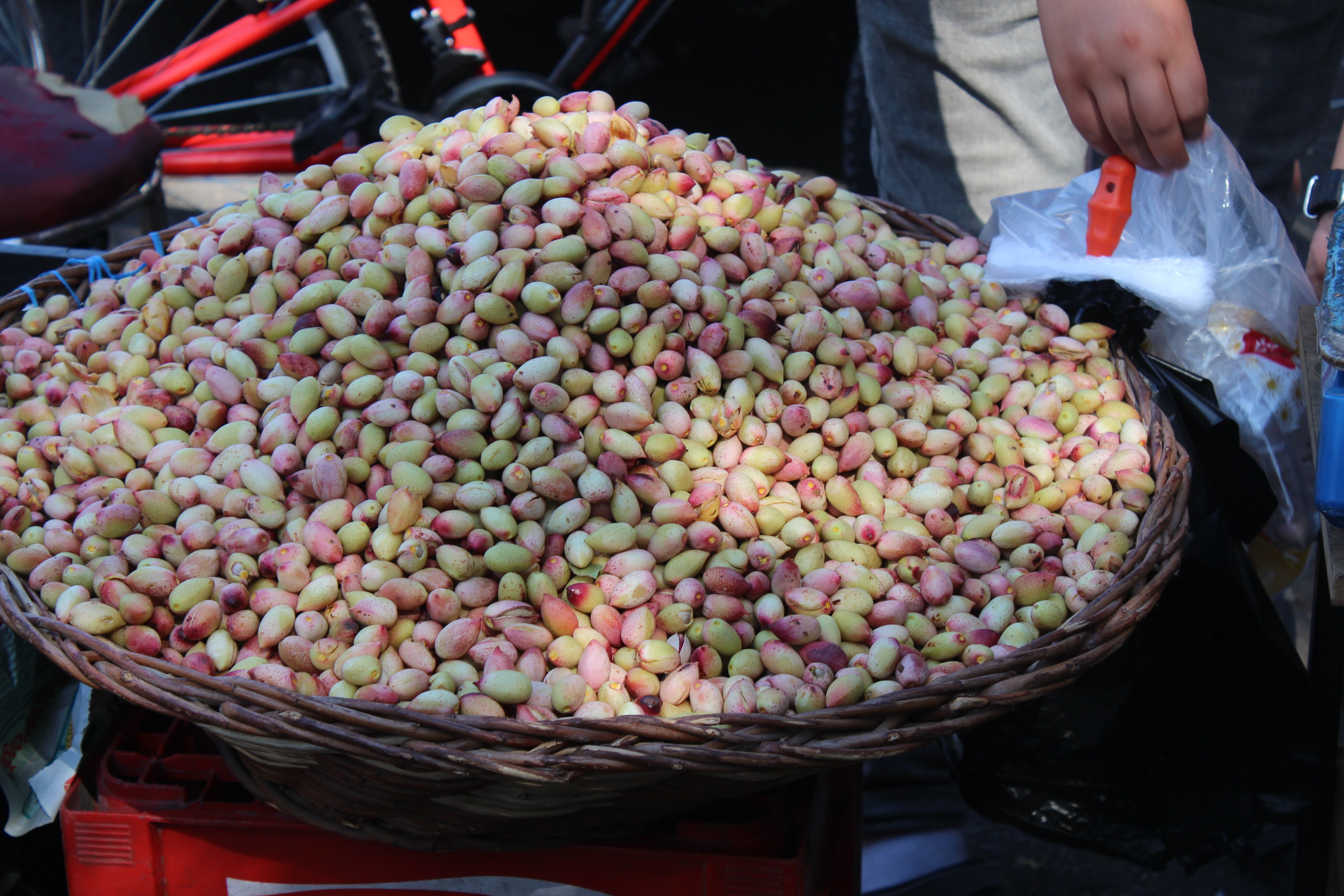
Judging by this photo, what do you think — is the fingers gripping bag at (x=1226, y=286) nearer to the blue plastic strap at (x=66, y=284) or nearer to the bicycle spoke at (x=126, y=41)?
the blue plastic strap at (x=66, y=284)

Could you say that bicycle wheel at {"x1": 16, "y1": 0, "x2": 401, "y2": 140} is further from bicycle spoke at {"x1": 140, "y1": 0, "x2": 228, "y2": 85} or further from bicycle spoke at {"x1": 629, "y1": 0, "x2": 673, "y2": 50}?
bicycle spoke at {"x1": 629, "y1": 0, "x2": 673, "y2": 50}

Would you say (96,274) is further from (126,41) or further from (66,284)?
(126,41)

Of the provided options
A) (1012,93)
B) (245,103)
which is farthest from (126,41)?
(1012,93)

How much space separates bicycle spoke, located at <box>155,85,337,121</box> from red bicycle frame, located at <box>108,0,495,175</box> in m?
0.22

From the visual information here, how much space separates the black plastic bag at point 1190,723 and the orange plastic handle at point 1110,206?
0.22 metres

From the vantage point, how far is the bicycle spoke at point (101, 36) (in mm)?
3213

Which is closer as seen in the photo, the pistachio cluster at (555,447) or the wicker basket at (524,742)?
the wicker basket at (524,742)

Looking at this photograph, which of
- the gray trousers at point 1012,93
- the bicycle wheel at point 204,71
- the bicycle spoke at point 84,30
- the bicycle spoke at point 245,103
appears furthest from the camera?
the bicycle spoke at point 84,30

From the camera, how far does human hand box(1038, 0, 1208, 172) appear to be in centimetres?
107

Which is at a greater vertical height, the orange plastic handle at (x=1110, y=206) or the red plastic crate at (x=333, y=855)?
the orange plastic handle at (x=1110, y=206)

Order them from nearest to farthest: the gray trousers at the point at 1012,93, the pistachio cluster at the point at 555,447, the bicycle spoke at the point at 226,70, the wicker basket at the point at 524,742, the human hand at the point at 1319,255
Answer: the wicker basket at the point at 524,742 → the pistachio cluster at the point at 555,447 → the human hand at the point at 1319,255 → the gray trousers at the point at 1012,93 → the bicycle spoke at the point at 226,70

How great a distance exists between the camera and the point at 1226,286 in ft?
4.29

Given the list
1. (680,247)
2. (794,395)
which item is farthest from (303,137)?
(794,395)

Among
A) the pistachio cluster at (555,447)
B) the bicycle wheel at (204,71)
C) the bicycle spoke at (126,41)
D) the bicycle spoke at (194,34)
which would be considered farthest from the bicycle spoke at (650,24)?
the pistachio cluster at (555,447)
